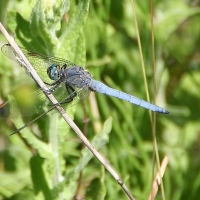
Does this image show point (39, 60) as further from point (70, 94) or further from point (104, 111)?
point (104, 111)

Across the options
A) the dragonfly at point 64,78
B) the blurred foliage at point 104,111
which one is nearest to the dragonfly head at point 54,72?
the dragonfly at point 64,78

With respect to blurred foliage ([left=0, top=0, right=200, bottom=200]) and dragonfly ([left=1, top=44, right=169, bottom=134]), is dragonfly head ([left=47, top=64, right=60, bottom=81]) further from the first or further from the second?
blurred foliage ([left=0, top=0, right=200, bottom=200])

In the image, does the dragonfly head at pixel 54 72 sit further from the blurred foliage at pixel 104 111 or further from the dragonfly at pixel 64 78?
the blurred foliage at pixel 104 111

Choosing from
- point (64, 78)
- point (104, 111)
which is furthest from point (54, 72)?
point (104, 111)

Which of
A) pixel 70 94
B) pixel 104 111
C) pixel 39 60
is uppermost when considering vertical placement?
pixel 39 60

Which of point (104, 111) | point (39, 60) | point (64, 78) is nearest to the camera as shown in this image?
point (39, 60)

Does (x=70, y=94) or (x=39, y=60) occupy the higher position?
(x=39, y=60)

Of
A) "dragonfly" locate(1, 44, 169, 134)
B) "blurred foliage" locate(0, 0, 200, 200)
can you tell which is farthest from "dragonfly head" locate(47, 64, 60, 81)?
"blurred foliage" locate(0, 0, 200, 200)
